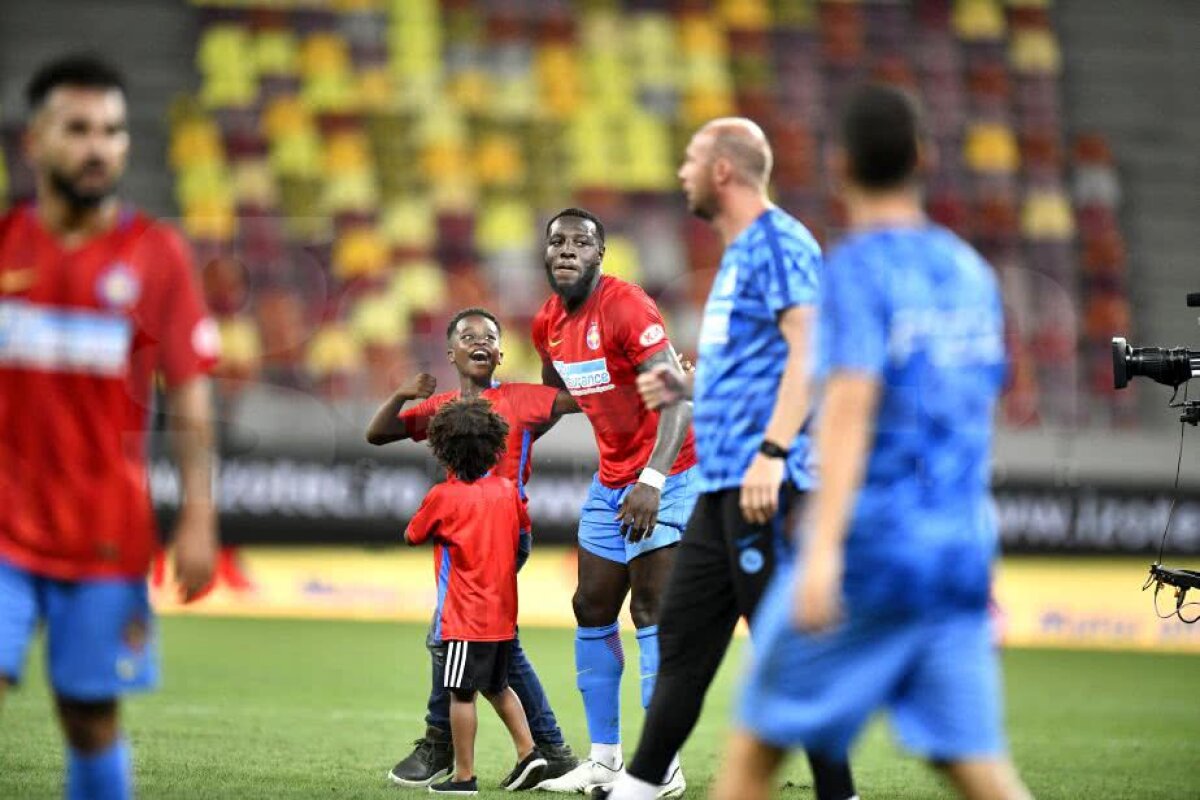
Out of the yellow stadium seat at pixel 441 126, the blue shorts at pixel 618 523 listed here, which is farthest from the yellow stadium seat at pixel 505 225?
the blue shorts at pixel 618 523

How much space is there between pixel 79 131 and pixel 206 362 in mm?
644

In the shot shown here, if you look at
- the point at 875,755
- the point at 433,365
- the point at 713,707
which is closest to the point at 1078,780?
the point at 875,755

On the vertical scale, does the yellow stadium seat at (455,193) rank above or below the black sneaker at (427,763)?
above

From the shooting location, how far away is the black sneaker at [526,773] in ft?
22.5

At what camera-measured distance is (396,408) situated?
720cm

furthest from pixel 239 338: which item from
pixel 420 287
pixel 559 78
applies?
pixel 559 78

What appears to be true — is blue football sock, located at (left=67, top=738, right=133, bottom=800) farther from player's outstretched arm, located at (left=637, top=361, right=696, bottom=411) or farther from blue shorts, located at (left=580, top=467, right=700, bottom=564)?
blue shorts, located at (left=580, top=467, right=700, bottom=564)

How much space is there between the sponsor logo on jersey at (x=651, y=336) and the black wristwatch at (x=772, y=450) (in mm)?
2031

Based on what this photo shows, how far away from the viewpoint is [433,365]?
660 inches

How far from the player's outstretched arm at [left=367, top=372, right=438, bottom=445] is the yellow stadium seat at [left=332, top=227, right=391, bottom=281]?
11.3 metres

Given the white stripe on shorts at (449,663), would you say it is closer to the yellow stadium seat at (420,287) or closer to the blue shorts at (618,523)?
the blue shorts at (618,523)

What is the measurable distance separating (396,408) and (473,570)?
2.92ft

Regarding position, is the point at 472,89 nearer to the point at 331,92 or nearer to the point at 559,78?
the point at 559,78

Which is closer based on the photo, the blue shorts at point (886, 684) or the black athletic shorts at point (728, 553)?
the blue shorts at point (886, 684)
